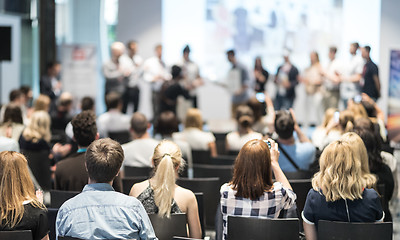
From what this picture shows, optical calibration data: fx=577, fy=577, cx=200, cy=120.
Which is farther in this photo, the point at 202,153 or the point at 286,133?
the point at 202,153

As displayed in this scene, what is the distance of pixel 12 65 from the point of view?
39.8 ft

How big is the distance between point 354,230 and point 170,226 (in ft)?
3.37

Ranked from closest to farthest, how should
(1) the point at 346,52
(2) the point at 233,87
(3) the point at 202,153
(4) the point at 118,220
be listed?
(4) the point at 118,220 < (3) the point at 202,153 < (2) the point at 233,87 < (1) the point at 346,52

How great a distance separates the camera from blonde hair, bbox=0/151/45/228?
301 cm

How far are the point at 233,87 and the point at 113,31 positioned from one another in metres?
3.65

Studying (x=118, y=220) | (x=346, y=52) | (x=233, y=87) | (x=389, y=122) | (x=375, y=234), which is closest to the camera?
(x=118, y=220)

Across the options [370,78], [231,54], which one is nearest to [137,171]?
[370,78]

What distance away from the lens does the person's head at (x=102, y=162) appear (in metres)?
2.95

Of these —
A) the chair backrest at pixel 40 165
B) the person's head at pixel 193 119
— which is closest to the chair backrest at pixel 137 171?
the chair backrest at pixel 40 165

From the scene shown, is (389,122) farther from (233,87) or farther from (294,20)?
(294,20)

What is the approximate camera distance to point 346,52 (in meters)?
12.8

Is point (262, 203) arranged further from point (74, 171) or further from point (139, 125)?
point (139, 125)

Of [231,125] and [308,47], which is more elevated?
[308,47]

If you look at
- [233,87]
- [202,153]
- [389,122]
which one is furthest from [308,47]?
[202,153]
